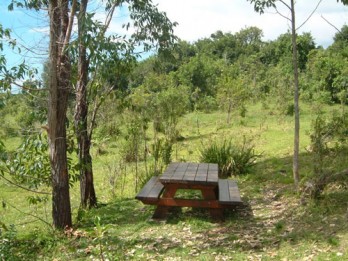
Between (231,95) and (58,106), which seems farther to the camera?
(231,95)

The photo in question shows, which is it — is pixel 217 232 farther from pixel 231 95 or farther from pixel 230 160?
pixel 231 95

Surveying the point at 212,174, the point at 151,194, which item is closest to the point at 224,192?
the point at 212,174

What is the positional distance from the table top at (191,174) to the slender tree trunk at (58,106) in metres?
1.15

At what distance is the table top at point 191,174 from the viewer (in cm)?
441

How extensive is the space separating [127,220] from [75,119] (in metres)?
1.57

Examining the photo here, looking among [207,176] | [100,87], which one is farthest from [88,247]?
[100,87]

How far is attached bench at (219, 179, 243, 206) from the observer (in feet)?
14.3

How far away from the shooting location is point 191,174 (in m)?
4.80

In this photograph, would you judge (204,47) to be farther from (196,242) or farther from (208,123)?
(196,242)

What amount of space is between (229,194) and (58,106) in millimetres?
2248

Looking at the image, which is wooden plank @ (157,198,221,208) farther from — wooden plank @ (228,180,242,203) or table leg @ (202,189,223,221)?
wooden plank @ (228,180,242,203)

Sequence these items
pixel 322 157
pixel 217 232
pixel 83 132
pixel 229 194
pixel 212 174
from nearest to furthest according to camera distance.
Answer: pixel 217 232, pixel 229 194, pixel 212 174, pixel 322 157, pixel 83 132

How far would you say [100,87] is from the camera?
552cm

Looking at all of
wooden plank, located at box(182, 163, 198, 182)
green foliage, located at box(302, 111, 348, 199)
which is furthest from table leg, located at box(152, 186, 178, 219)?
green foliage, located at box(302, 111, 348, 199)
